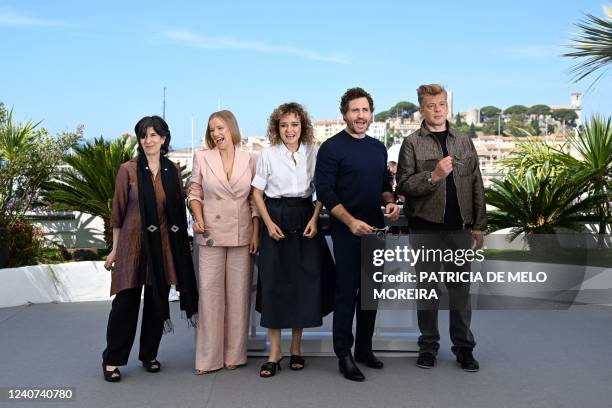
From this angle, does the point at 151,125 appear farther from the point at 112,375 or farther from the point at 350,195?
the point at 112,375

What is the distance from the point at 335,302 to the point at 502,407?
111 centimetres

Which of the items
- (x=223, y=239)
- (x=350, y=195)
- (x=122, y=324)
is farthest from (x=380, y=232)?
(x=122, y=324)

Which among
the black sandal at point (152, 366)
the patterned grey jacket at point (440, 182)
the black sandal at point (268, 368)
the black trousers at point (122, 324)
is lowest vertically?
the black sandal at point (152, 366)

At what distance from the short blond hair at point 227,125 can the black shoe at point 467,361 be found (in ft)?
6.02

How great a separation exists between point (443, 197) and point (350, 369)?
1.11 metres

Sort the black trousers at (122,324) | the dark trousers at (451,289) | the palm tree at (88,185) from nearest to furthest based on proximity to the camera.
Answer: the black trousers at (122,324) < the dark trousers at (451,289) < the palm tree at (88,185)

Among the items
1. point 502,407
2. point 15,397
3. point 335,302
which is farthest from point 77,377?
point 502,407

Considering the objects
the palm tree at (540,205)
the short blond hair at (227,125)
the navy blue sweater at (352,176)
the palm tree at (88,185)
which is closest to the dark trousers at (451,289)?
the navy blue sweater at (352,176)

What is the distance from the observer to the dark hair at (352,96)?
4430 mm

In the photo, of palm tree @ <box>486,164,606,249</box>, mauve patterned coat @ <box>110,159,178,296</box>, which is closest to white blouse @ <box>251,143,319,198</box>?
mauve patterned coat @ <box>110,159,178,296</box>

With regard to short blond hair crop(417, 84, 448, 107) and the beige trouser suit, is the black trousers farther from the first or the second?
short blond hair crop(417, 84, 448, 107)

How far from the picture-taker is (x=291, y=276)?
452 centimetres

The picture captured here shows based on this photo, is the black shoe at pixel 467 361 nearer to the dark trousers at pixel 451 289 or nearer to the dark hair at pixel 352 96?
the dark trousers at pixel 451 289

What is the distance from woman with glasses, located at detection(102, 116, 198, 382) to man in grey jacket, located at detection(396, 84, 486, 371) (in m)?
1.34
